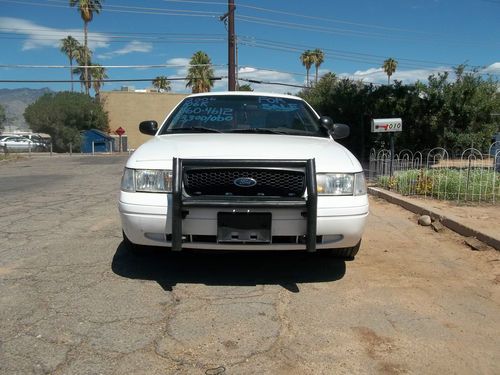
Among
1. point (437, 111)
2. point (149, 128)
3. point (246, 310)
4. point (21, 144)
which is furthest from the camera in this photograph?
point (21, 144)

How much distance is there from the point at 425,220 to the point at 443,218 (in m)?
0.25

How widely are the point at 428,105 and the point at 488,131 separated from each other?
1935mm

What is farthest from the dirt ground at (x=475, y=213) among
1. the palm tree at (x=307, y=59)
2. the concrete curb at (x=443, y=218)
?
the palm tree at (x=307, y=59)

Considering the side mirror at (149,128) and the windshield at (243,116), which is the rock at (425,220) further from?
the side mirror at (149,128)

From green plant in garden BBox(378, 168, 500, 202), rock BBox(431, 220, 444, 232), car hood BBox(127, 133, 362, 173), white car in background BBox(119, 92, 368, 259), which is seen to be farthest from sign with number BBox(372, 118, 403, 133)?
white car in background BBox(119, 92, 368, 259)

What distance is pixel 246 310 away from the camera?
3779 mm

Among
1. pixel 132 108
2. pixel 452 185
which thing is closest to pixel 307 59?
pixel 132 108

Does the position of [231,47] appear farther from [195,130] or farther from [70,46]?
[70,46]

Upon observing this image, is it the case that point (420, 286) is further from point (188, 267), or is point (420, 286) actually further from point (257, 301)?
point (188, 267)

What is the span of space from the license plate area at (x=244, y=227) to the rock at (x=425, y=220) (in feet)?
12.5

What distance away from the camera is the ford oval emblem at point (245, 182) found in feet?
12.9

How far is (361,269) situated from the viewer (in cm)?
488

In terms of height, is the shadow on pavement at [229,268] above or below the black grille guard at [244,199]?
below

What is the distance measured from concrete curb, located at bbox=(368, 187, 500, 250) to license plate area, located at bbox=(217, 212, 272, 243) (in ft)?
9.95
